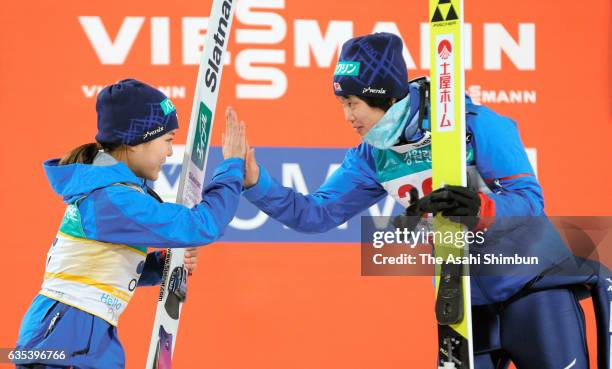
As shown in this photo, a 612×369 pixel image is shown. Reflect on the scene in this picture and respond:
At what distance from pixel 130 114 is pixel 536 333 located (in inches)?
46.0

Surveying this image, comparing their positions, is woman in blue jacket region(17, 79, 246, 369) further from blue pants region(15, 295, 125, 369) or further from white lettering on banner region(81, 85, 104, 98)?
white lettering on banner region(81, 85, 104, 98)

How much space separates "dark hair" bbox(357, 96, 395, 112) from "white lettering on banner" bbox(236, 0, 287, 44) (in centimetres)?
170

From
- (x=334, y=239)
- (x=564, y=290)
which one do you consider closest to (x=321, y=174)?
(x=334, y=239)

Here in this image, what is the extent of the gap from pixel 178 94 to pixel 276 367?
1.34 meters

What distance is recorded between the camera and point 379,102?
7.45 ft

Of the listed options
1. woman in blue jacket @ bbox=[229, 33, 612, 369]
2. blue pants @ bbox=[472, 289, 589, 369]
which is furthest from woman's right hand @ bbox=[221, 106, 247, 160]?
blue pants @ bbox=[472, 289, 589, 369]

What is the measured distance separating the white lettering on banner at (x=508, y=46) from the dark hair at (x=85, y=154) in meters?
2.37

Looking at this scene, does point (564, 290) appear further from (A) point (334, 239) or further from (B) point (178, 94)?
(B) point (178, 94)

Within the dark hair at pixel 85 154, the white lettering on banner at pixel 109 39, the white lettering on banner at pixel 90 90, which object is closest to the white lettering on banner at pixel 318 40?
the white lettering on banner at pixel 109 39

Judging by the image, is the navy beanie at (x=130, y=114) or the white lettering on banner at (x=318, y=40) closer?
the navy beanie at (x=130, y=114)

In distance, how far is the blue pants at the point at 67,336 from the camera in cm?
194

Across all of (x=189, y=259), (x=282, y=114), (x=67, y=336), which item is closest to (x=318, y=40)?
(x=282, y=114)

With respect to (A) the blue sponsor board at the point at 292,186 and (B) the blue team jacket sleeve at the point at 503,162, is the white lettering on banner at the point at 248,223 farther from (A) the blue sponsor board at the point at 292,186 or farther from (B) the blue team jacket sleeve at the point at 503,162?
(B) the blue team jacket sleeve at the point at 503,162

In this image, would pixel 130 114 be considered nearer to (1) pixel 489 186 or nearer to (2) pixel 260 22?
(1) pixel 489 186
